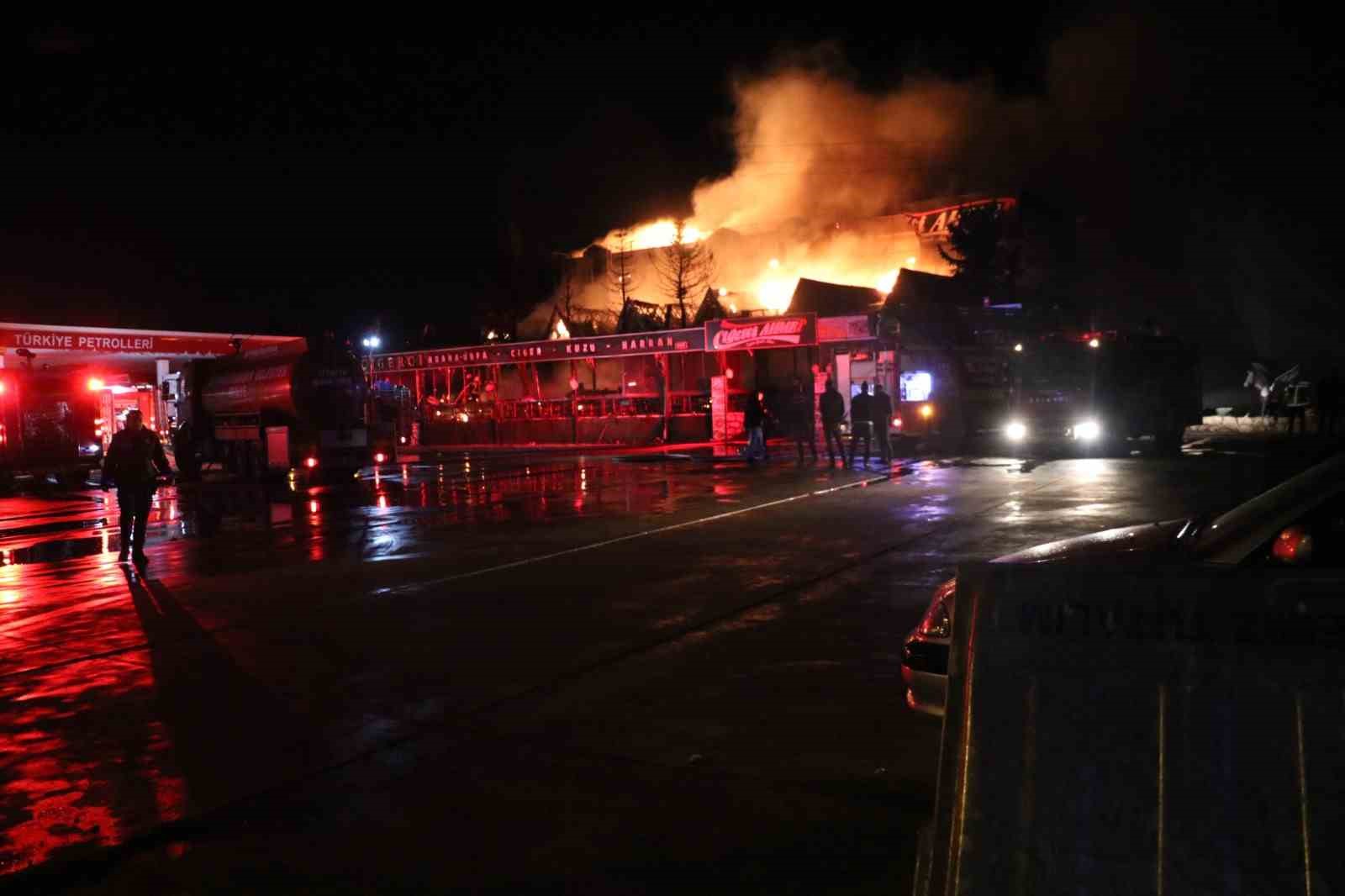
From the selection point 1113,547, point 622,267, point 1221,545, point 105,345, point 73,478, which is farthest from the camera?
point 622,267

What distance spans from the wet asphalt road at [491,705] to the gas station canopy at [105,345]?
16030 millimetres

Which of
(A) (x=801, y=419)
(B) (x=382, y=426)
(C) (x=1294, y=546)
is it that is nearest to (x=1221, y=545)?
(C) (x=1294, y=546)

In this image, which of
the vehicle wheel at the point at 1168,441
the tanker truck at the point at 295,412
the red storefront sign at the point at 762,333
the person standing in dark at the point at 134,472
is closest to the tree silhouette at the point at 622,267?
the red storefront sign at the point at 762,333

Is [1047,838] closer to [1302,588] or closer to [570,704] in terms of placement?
[1302,588]

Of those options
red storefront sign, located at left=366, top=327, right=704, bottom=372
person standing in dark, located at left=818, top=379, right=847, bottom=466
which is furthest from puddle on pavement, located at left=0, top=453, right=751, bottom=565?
red storefront sign, located at left=366, top=327, right=704, bottom=372

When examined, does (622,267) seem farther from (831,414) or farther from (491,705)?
(491,705)

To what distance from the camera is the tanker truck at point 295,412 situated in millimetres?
22828

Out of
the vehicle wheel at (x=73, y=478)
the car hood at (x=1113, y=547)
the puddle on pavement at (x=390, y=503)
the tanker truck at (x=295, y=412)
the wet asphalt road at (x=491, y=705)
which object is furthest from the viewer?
the vehicle wheel at (x=73, y=478)

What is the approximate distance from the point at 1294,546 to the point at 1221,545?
23cm

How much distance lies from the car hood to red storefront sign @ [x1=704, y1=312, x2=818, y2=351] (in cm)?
2427

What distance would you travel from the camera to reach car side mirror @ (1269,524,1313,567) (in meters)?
3.41

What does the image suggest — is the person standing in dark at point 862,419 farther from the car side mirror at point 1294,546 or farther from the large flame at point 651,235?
the large flame at point 651,235

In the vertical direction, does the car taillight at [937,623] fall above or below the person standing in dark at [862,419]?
below

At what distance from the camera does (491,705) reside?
5691 mm
